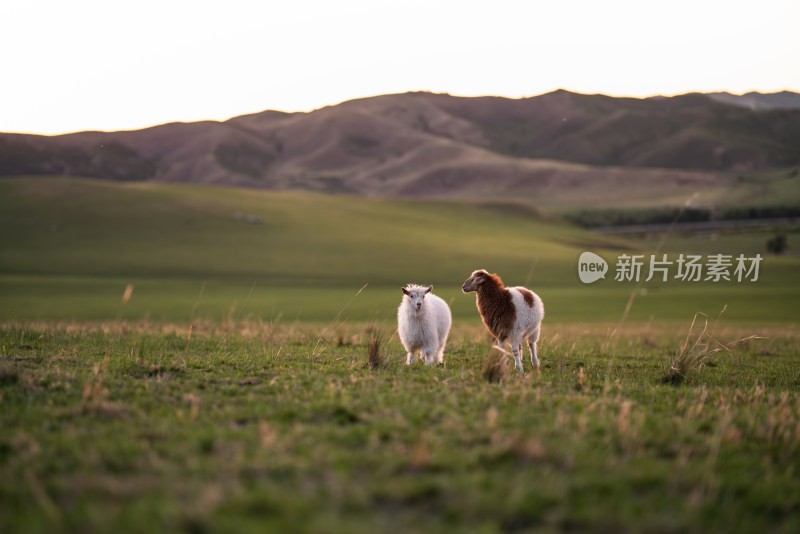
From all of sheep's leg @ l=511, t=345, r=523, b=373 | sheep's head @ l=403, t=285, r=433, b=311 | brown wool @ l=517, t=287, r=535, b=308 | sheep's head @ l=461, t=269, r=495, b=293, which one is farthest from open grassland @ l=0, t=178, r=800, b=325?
sheep's leg @ l=511, t=345, r=523, b=373

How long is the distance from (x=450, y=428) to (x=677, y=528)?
2.38 metres

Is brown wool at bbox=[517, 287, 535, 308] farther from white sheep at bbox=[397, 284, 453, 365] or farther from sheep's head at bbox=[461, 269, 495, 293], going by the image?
white sheep at bbox=[397, 284, 453, 365]

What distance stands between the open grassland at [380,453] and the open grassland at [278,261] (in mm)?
12623

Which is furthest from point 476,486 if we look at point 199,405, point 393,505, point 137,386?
point 137,386

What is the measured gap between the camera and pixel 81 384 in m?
8.00

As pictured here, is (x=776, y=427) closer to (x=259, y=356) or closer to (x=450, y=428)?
(x=450, y=428)

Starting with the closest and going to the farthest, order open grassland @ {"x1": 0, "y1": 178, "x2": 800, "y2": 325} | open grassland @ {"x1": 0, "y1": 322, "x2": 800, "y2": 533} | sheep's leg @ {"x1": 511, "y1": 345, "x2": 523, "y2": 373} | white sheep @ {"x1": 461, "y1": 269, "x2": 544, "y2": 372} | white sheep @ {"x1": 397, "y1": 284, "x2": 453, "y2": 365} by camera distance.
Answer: open grassland @ {"x1": 0, "y1": 322, "x2": 800, "y2": 533}, sheep's leg @ {"x1": 511, "y1": 345, "x2": 523, "y2": 373}, white sheep @ {"x1": 397, "y1": 284, "x2": 453, "y2": 365}, white sheep @ {"x1": 461, "y1": 269, "x2": 544, "y2": 372}, open grassland @ {"x1": 0, "y1": 178, "x2": 800, "y2": 325}

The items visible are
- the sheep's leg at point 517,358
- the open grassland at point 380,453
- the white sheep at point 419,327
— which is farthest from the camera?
the white sheep at point 419,327

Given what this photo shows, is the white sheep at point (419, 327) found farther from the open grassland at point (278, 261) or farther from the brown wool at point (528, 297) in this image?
the open grassland at point (278, 261)

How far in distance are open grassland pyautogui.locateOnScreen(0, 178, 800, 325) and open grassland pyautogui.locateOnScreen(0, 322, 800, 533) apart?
12.6 metres

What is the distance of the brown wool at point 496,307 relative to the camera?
12.0 meters

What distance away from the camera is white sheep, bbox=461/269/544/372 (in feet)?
39.1

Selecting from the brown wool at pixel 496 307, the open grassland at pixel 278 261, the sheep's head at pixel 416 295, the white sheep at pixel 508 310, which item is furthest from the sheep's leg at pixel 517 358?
the open grassland at pixel 278 261

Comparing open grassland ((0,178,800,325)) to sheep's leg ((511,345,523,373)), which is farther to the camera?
open grassland ((0,178,800,325))
